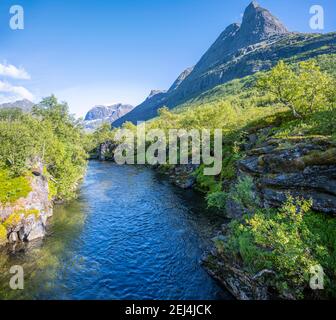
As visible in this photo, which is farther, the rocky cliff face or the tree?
the tree

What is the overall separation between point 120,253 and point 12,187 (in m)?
21.1

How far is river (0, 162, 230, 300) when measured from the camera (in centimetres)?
2697

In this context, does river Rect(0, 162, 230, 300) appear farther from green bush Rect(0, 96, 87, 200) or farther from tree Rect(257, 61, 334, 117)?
tree Rect(257, 61, 334, 117)

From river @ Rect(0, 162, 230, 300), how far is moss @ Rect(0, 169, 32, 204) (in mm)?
6984

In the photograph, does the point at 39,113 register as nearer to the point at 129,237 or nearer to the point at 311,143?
the point at 129,237

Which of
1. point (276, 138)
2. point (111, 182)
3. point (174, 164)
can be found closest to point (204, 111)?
point (174, 164)

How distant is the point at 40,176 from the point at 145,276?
99.6 ft

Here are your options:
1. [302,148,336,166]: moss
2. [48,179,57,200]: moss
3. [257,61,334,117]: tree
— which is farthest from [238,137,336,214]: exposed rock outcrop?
[48,179,57,200]: moss

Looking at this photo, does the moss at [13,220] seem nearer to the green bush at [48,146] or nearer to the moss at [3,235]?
the moss at [3,235]

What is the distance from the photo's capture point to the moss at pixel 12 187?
39750 mm

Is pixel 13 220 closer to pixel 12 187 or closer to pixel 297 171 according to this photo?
pixel 12 187

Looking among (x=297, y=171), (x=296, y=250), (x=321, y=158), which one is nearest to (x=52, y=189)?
(x=297, y=171)

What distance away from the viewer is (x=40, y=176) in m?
49.2

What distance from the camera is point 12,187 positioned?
42.0 metres
